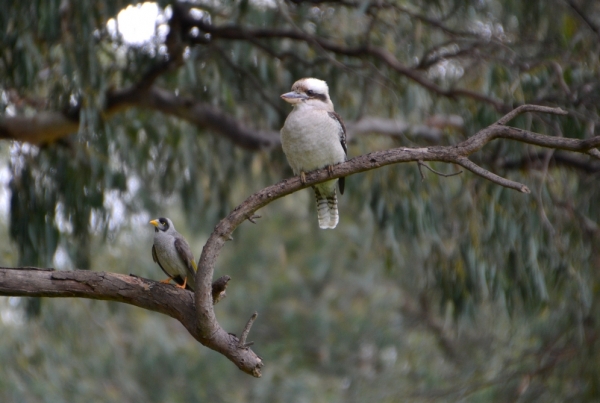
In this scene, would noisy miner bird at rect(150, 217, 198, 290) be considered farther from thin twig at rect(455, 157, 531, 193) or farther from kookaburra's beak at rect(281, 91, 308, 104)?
thin twig at rect(455, 157, 531, 193)

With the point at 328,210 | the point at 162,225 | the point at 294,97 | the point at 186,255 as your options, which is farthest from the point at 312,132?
the point at 162,225

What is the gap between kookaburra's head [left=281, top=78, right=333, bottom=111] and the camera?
3.90m

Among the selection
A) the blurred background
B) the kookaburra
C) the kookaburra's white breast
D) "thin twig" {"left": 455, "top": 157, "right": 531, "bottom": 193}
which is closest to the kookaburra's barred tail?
the kookaburra

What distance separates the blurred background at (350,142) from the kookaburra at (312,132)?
1.06 m

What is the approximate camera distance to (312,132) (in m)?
3.75

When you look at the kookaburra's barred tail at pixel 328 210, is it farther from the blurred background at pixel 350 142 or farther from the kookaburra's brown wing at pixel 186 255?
the blurred background at pixel 350 142

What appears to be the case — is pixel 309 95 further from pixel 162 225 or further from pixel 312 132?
pixel 162 225

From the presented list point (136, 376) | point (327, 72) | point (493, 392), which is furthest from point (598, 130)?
point (136, 376)

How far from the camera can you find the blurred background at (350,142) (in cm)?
493

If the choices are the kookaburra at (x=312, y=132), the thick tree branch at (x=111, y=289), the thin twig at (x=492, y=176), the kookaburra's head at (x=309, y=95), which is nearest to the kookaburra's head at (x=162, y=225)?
the kookaburra at (x=312, y=132)

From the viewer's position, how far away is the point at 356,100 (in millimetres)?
6602

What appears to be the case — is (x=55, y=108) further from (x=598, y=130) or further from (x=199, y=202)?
(x=598, y=130)

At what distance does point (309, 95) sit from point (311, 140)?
343mm

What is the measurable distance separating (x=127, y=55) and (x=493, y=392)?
4.03 m
